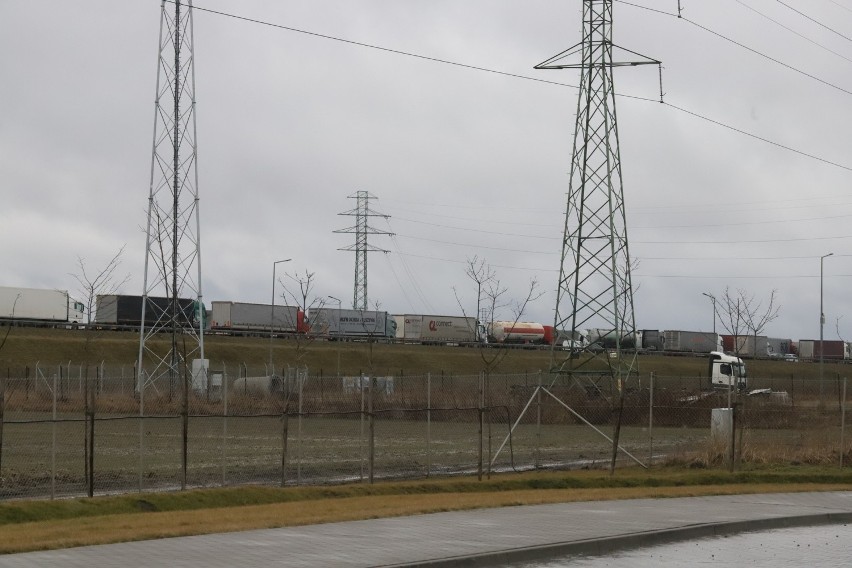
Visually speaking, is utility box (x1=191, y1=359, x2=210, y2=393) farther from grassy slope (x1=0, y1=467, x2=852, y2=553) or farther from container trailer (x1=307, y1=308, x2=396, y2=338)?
container trailer (x1=307, y1=308, x2=396, y2=338)

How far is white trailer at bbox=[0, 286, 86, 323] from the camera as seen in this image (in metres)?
80.4

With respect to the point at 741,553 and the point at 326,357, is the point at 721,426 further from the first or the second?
the point at 326,357

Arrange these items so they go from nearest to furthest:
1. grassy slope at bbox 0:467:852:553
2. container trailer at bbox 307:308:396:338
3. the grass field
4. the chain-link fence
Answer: grassy slope at bbox 0:467:852:553 → the chain-link fence → the grass field → container trailer at bbox 307:308:396:338

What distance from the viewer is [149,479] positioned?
22.5 metres

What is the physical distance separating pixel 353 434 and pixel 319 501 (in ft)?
69.2

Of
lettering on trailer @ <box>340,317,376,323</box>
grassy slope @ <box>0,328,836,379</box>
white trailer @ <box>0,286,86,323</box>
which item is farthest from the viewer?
lettering on trailer @ <box>340,317,376,323</box>

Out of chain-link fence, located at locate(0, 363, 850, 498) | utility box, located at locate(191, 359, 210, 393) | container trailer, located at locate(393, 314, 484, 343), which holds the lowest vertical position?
chain-link fence, located at locate(0, 363, 850, 498)

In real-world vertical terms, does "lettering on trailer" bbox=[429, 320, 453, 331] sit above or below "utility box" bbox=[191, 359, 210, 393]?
above

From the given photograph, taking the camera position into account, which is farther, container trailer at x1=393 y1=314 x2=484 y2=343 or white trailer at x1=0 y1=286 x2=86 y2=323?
container trailer at x1=393 y1=314 x2=484 y2=343

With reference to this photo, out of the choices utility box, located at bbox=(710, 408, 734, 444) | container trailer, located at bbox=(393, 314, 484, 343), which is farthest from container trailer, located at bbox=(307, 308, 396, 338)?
utility box, located at bbox=(710, 408, 734, 444)

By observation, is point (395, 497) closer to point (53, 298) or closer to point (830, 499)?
point (830, 499)

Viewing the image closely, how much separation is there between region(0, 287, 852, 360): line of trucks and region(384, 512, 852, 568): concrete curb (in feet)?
165

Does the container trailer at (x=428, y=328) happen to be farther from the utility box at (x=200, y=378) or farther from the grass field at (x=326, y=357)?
the utility box at (x=200, y=378)

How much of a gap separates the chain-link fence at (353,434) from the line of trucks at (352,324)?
2362 centimetres
